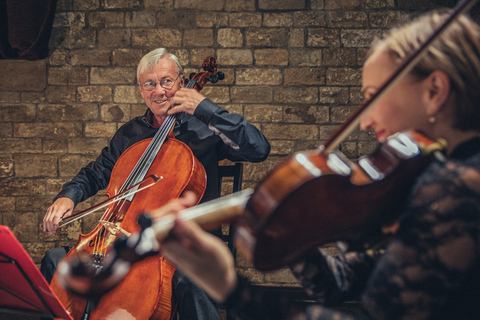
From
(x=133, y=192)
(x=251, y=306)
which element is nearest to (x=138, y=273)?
(x=133, y=192)

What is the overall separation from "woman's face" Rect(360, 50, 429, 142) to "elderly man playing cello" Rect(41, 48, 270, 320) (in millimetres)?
1142

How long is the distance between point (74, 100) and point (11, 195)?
944mm

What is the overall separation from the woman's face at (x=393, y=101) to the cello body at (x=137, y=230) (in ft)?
3.20

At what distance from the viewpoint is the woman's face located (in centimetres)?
64

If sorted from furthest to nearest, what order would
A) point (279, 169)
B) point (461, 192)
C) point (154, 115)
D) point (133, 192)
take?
point (154, 115)
point (133, 192)
point (279, 169)
point (461, 192)

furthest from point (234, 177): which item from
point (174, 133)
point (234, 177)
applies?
point (174, 133)

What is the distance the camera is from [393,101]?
2.20ft

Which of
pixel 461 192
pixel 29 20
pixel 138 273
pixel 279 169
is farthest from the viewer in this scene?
pixel 29 20

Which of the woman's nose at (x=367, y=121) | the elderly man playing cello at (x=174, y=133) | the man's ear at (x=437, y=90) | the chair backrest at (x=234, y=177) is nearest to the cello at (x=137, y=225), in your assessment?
the elderly man playing cello at (x=174, y=133)

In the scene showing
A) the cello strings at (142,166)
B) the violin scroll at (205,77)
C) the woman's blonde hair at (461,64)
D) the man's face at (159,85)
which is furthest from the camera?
the man's face at (159,85)

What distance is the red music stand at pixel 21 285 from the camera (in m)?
1.00

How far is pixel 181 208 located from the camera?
64cm

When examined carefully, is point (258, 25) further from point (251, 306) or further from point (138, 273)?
point (251, 306)

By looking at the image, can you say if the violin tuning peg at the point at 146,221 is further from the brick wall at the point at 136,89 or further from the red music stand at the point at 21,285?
the brick wall at the point at 136,89
